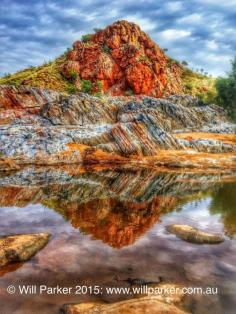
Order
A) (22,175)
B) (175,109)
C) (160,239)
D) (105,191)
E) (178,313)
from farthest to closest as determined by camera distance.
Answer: (175,109)
(22,175)
(105,191)
(160,239)
(178,313)

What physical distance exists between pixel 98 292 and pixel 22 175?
836 inches

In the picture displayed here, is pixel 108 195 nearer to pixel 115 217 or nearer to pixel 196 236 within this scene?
pixel 115 217

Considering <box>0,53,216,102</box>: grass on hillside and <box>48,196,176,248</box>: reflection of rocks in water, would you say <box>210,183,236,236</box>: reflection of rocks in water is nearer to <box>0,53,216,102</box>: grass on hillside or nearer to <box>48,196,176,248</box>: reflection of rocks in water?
<box>48,196,176,248</box>: reflection of rocks in water

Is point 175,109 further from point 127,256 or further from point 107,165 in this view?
point 127,256

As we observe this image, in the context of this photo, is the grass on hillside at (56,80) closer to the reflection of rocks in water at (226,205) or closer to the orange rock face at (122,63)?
the orange rock face at (122,63)

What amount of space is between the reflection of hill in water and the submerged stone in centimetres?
234

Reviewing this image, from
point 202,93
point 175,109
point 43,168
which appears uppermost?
point 202,93

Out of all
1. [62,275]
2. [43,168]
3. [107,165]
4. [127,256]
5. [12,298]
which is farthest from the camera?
[107,165]

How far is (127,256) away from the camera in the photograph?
33.6ft

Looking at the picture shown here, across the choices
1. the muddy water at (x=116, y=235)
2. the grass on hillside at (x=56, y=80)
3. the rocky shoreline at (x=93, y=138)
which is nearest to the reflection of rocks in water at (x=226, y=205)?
the muddy water at (x=116, y=235)

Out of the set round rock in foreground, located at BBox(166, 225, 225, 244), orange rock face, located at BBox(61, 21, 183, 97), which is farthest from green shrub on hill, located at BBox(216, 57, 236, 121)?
round rock in foreground, located at BBox(166, 225, 225, 244)

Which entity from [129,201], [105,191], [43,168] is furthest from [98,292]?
[43,168]

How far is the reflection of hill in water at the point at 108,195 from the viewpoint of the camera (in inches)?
541

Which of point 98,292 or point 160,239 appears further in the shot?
point 160,239
